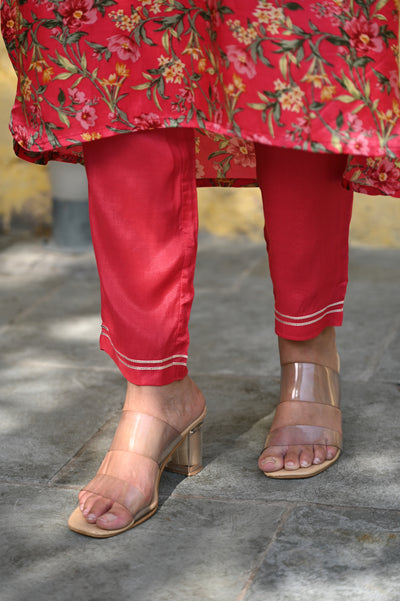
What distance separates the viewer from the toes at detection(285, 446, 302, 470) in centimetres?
149

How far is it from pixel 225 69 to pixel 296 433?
24.6 inches

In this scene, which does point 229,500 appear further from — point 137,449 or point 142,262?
point 142,262

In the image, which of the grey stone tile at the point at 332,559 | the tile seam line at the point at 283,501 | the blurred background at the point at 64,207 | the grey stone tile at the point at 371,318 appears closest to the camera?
the grey stone tile at the point at 332,559

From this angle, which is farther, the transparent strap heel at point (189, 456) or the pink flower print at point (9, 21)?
the transparent strap heel at point (189, 456)

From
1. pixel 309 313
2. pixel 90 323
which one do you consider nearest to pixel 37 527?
pixel 309 313

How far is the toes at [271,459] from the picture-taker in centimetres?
149

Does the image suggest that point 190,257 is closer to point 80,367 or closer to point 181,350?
point 181,350

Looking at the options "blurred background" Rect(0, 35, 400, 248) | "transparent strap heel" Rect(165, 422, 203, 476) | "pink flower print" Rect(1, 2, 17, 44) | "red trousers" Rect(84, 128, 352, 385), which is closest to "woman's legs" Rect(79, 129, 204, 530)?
"red trousers" Rect(84, 128, 352, 385)

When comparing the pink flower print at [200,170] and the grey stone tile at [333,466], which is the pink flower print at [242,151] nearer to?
the pink flower print at [200,170]

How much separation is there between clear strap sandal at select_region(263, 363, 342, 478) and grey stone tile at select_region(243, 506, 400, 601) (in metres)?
0.18

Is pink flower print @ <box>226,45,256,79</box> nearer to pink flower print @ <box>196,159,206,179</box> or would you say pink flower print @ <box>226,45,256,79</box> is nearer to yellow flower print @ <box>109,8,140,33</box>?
yellow flower print @ <box>109,8,140,33</box>

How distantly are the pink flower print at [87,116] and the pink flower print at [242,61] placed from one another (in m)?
0.20

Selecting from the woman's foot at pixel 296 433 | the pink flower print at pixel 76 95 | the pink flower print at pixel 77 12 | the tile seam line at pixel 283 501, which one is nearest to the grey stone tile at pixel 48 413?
the tile seam line at pixel 283 501

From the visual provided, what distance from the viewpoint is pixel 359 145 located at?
124 centimetres
